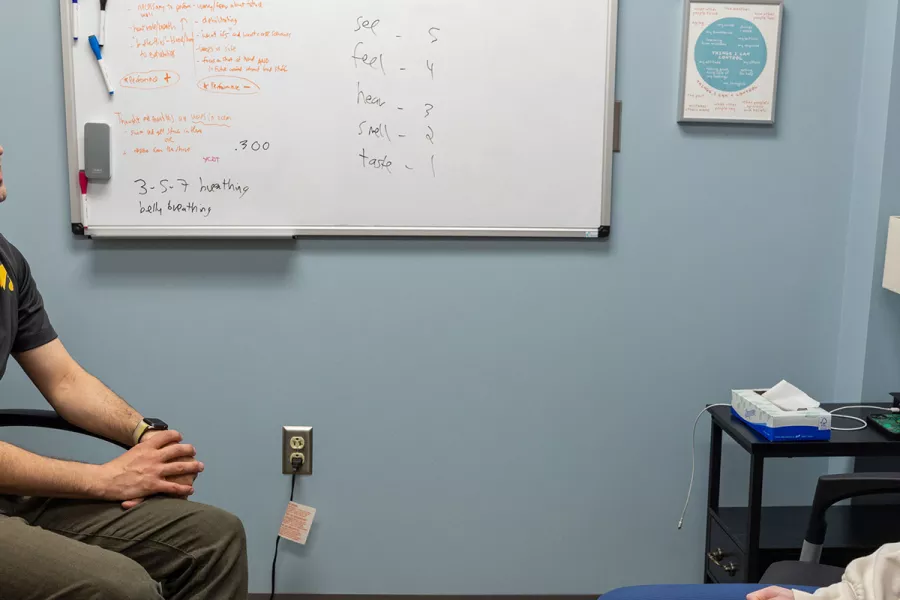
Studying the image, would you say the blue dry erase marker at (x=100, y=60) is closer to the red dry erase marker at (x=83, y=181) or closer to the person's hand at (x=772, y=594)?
the red dry erase marker at (x=83, y=181)

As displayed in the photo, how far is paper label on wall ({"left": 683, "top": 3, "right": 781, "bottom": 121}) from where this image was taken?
192 centimetres

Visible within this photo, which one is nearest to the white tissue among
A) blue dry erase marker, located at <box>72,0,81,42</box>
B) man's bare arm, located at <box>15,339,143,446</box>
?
man's bare arm, located at <box>15,339,143,446</box>

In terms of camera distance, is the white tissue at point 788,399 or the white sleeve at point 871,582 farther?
the white tissue at point 788,399

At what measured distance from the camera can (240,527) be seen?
1455 mm

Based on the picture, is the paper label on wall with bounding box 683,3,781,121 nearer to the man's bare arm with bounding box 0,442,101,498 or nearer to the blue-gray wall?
the blue-gray wall

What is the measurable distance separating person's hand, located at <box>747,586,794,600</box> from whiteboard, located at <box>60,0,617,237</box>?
1.08 meters

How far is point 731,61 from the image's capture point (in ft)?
6.36

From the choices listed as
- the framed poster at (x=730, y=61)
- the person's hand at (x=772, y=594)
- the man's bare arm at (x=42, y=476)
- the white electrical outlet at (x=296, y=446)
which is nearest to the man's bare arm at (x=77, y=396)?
the man's bare arm at (x=42, y=476)

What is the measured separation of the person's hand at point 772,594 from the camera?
1.12 metres

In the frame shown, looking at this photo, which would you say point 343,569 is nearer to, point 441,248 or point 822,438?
point 441,248

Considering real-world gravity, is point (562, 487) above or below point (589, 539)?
above

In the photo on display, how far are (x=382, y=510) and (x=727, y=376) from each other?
1.00 m

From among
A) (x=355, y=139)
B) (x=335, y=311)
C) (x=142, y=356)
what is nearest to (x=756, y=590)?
(x=335, y=311)

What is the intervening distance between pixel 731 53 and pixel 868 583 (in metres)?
1.35
